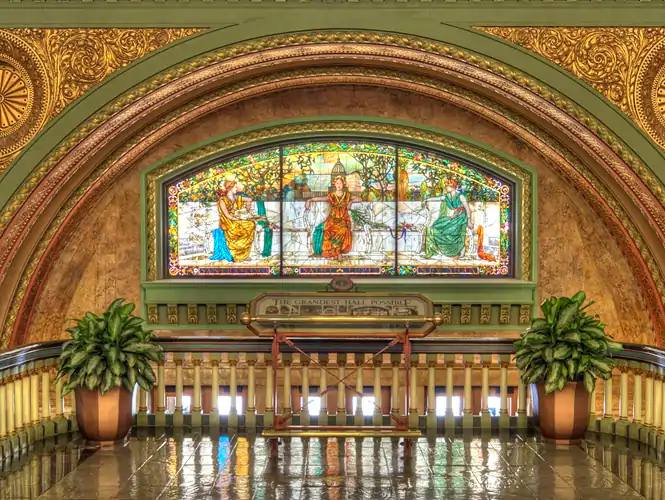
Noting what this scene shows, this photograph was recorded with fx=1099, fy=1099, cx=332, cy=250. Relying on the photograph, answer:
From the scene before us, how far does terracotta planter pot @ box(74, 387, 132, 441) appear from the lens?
31.3 ft

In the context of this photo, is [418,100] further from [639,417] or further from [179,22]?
[639,417]

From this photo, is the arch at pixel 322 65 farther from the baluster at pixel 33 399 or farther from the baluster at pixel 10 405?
the baluster at pixel 10 405

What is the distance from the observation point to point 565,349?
9.52m

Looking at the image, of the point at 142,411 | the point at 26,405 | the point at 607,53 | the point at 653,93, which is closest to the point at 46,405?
the point at 26,405

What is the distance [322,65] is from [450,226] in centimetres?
321

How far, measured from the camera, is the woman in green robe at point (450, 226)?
15375mm

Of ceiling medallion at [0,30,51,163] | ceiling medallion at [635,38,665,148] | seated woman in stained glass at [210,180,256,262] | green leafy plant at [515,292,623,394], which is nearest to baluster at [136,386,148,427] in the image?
green leafy plant at [515,292,623,394]

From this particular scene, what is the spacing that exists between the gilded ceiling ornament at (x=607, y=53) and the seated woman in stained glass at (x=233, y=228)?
14.7 ft

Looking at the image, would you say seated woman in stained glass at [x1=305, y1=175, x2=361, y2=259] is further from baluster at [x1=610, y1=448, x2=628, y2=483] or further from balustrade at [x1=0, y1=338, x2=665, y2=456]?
baluster at [x1=610, y1=448, x2=628, y2=483]

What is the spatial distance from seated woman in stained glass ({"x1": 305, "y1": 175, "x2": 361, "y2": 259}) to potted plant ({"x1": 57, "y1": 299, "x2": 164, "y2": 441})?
5845mm

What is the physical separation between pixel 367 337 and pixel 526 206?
4466 mm

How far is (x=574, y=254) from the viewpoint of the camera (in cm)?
1505

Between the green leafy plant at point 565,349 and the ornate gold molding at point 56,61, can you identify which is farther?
the ornate gold molding at point 56,61

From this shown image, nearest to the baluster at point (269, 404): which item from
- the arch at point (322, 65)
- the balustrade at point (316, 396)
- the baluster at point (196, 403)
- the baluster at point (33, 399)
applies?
the balustrade at point (316, 396)
